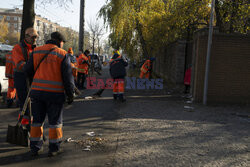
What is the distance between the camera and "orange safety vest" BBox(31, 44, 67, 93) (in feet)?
12.1

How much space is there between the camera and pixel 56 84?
3744mm

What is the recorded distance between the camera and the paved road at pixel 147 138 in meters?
3.71

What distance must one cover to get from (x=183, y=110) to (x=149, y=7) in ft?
30.7

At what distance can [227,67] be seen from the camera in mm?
8844

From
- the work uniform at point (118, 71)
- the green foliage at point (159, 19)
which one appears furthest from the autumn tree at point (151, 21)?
the work uniform at point (118, 71)

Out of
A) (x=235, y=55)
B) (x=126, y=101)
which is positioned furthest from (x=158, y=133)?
(x=235, y=55)

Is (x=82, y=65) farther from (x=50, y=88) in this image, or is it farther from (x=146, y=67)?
(x=50, y=88)

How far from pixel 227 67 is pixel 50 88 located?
23.3ft

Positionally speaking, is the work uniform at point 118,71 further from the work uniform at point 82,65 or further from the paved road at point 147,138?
the work uniform at point 82,65

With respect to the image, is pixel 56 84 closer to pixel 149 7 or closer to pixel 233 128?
pixel 233 128

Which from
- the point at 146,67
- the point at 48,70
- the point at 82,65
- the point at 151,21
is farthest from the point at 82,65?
the point at 48,70

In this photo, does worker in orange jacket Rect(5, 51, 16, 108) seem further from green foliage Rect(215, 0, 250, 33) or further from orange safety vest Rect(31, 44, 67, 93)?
green foliage Rect(215, 0, 250, 33)

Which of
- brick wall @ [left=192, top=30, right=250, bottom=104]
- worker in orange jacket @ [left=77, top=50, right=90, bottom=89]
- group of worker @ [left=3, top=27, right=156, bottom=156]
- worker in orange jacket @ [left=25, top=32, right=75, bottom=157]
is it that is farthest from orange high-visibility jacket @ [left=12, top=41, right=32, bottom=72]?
worker in orange jacket @ [left=77, top=50, right=90, bottom=89]

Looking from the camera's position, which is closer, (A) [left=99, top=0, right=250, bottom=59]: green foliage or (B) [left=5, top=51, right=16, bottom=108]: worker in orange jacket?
(B) [left=5, top=51, right=16, bottom=108]: worker in orange jacket
